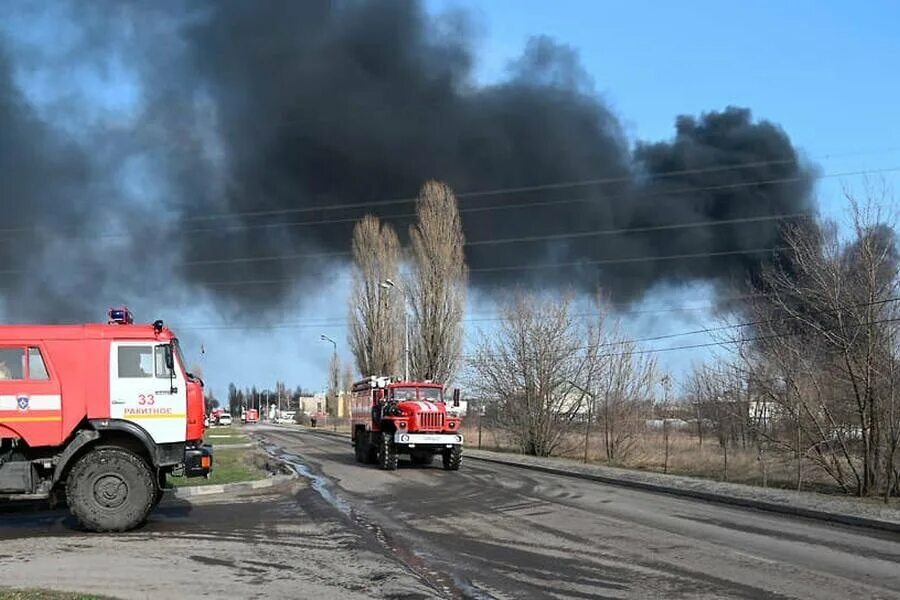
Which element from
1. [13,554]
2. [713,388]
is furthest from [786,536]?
[713,388]

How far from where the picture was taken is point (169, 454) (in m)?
11.3

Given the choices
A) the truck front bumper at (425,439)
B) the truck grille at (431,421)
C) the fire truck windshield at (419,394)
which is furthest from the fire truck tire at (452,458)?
the fire truck windshield at (419,394)

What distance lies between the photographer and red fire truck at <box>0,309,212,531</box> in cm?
1066

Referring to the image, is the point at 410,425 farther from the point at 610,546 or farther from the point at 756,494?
the point at 610,546

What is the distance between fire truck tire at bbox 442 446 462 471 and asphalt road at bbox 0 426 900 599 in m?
6.96

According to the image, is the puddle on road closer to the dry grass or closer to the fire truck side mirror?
the fire truck side mirror

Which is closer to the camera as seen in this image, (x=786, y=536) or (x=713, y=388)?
(x=786, y=536)

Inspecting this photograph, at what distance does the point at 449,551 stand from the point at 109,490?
5014 mm

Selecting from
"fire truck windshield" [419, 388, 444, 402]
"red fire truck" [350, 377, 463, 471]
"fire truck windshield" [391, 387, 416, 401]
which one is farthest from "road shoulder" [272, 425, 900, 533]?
"fire truck windshield" [391, 387, 416, 401]

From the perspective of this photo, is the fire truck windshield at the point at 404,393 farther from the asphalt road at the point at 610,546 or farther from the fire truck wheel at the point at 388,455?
the asphalt road at the point at 610,546

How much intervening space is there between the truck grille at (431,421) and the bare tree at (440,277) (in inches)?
776

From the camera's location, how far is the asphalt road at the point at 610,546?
24.9ft

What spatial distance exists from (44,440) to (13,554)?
2106 millimetres

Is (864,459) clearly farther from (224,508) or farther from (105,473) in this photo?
(105,473)
